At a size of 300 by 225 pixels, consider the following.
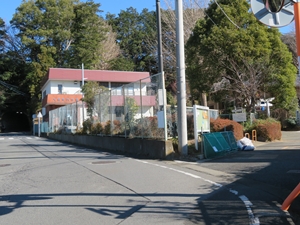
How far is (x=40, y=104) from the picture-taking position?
55844 mm

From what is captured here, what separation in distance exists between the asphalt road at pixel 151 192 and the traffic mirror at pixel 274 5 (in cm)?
342

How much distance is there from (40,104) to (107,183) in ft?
163

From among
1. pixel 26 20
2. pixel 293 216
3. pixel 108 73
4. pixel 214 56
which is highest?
pixel 26 20

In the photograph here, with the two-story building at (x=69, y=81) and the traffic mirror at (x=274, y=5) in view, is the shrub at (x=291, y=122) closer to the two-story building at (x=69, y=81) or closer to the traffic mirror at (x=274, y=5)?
the two-story building at (x=69, y=81)

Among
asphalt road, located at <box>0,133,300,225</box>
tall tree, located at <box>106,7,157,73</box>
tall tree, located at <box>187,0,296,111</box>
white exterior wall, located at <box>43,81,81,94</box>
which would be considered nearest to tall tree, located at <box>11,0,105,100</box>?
tall tree, located at <box>106,7,157,73</box>

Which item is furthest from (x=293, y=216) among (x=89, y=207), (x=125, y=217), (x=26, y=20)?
(x=26, y=20)

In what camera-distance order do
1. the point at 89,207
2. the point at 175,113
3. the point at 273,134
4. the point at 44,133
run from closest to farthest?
the point at 89,207 < the point at 175,113 < the point at 273,134 < the point at 44,133

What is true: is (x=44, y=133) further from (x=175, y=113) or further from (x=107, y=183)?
(x=107, y=183)

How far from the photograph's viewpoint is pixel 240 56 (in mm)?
21094

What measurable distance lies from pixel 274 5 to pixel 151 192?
14.8 ft

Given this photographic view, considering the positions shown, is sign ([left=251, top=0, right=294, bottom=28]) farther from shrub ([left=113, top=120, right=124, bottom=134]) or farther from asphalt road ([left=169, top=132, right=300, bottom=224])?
shrub ([left=113, top=120, right=124, bottom=134])

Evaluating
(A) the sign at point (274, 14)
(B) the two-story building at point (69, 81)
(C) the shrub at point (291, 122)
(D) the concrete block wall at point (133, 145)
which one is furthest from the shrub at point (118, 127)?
(B) the two-story building at point (69, 81)

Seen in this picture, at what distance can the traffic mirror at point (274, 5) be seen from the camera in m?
5.77

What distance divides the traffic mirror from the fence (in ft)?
28.1
